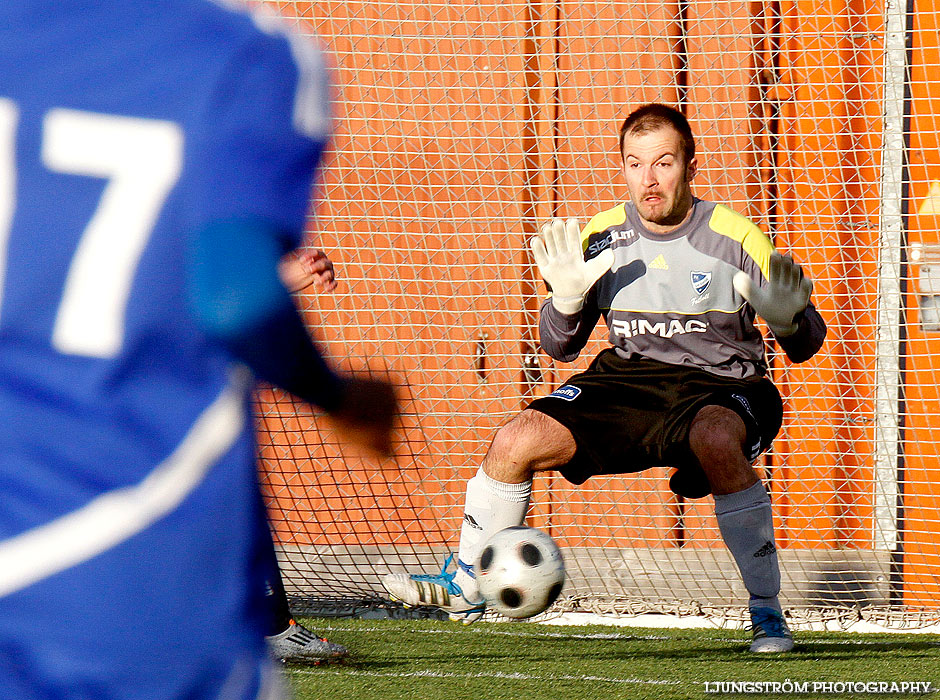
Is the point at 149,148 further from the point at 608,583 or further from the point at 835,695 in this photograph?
the point at 608,583

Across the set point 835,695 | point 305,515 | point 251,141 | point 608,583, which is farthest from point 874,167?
point 251,141

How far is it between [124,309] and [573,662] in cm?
338

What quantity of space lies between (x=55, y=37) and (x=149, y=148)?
0.38 feet

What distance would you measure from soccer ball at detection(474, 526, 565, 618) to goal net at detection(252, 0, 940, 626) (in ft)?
6.90

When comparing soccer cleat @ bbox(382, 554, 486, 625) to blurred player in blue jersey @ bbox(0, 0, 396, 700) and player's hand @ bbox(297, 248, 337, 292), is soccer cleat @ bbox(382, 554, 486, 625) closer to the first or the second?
player's hand @ bbox(297, 248, 337, 292)

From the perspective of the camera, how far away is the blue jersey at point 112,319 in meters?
0.88

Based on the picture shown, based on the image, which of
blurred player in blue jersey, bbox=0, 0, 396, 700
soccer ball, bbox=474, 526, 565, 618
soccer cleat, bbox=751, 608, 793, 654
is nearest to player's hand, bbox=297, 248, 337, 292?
blurred player in blue jersey, bbox=0, 0, 396, 700

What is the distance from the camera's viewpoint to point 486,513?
12.4ft

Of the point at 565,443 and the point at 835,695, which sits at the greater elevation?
the point at 565,443

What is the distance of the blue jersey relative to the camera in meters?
0.88

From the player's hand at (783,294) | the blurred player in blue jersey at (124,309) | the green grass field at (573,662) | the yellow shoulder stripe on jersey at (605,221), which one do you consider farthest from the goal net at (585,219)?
the blurred player in blue jersey at (124,309)

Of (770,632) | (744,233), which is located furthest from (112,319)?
(770,632)

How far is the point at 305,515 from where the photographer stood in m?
5.46

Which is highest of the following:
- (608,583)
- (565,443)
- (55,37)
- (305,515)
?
(55,37)
